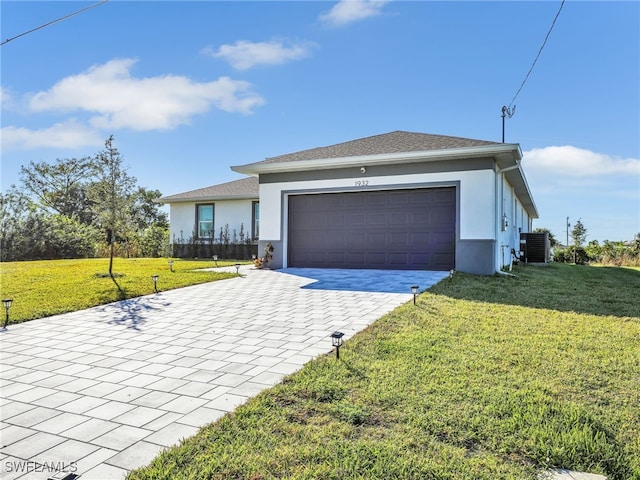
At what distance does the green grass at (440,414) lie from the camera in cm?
186

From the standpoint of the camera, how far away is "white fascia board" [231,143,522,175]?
9023 millimetres

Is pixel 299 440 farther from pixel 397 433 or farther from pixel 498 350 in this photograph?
pixel 498 350

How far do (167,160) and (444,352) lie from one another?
15.8 m

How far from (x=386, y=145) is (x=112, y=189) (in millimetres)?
7125

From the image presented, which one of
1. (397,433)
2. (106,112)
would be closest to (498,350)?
(397,433)

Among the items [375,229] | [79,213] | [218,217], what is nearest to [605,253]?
[375,229]

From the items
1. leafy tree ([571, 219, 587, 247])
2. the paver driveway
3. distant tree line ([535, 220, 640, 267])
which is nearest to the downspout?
the paver driveway

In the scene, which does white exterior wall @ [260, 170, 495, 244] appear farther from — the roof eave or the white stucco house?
the roof eave

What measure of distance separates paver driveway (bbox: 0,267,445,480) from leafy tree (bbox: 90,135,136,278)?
3327mm

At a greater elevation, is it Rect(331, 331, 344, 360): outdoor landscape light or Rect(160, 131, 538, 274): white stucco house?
Rect(160, 131, 538, 274): white stucco house

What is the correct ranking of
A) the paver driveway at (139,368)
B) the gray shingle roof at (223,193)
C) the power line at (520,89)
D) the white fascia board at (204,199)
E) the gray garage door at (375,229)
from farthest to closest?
the gray shingle roof at (223,193)
the white fascia board at (204,199)
the gray garage door at (375,229)
the power line at (520,89)
the paver driveway at (139,368)
